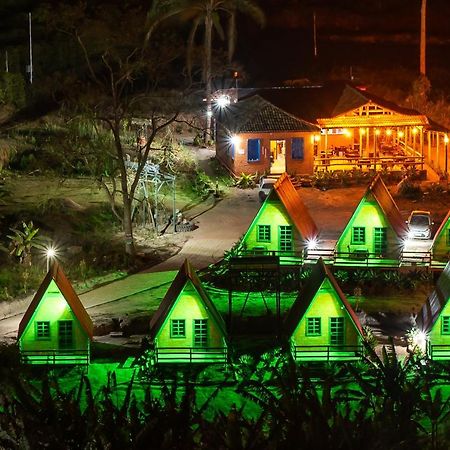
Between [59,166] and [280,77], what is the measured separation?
31983 mm

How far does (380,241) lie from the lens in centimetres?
3731

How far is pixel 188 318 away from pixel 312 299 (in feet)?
10.4

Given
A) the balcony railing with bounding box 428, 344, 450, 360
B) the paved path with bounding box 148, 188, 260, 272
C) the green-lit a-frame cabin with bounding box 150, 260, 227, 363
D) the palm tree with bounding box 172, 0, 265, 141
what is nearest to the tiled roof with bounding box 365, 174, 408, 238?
the paved path with bounding box 148, 188, 260, 272

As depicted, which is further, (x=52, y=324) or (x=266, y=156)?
(x=266, y=156)

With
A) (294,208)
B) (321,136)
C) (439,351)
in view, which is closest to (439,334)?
(439,351)

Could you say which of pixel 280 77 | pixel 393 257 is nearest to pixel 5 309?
pixel 393 257

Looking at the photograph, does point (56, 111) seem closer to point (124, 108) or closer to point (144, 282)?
point (124, 108)

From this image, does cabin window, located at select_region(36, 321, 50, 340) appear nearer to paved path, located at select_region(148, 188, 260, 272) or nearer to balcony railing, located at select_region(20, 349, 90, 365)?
balcony railing, located at select_region(20, 349, 90, 365)

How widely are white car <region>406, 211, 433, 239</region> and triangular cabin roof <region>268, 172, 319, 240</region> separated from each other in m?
3.57

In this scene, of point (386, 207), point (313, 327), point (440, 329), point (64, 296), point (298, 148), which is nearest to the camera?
point (64, 296)

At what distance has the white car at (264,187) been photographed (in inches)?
1967

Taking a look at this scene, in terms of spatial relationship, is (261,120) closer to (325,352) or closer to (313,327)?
(313,327)

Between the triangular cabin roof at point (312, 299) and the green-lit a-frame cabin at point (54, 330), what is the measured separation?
5.20 meters

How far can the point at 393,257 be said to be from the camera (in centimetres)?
3697
